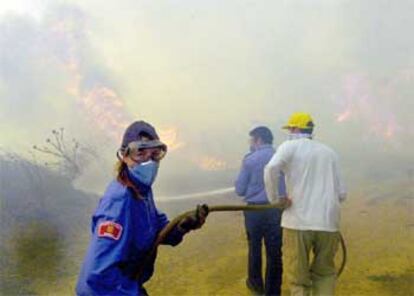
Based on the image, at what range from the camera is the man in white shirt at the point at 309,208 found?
427cm

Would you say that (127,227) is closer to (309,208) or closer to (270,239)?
(309,208)

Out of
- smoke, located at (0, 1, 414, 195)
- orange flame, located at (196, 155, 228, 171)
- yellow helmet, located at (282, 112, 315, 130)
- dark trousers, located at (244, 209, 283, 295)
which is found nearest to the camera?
yellow helmet, located at (282, 112, 315, 130)

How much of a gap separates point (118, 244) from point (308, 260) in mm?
2498

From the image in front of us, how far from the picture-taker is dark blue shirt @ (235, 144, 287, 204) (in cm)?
499

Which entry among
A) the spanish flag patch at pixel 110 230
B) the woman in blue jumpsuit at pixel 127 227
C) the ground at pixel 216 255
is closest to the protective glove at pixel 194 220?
the woman in blue jumpsuit at pixel 127 227

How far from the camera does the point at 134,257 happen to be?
2324mm

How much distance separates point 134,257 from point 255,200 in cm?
281

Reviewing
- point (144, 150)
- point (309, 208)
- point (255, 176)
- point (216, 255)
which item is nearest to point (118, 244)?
Result: point (144, 150)

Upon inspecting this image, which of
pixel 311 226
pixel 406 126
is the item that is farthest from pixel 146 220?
pixel 406 126

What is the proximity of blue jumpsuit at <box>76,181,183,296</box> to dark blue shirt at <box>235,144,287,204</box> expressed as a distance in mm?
2621

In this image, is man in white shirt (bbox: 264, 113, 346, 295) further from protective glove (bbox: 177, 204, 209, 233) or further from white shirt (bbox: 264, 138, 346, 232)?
protective glove (bbox: 177, 204, 209, 233)

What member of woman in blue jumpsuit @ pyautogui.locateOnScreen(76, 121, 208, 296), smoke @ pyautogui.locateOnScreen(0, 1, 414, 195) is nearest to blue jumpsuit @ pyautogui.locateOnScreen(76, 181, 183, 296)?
woman in blue jumpsuit @ pyautogui.locateOnScreen(76, 121, 208, 296)

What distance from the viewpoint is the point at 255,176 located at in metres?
4.99

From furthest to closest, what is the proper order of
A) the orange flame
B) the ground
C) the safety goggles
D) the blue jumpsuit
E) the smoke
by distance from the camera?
the orange flame → the smoke → the ground → the safety goggles → the blue jumpsuit
